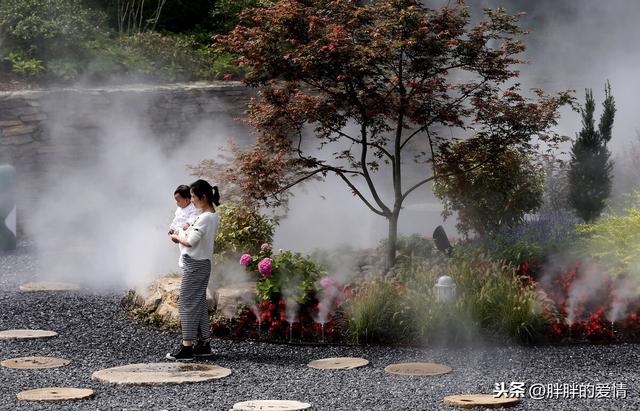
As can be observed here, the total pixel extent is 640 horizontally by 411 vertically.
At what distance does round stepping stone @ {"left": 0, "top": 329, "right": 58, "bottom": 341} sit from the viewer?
7.50 meters

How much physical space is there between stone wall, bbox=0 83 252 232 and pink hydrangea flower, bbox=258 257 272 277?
6867 mm

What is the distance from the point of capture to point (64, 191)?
14.0m

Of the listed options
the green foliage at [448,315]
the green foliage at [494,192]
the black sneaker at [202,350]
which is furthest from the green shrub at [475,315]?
the green foliage at [494,192]

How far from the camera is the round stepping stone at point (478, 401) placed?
17.6 feet

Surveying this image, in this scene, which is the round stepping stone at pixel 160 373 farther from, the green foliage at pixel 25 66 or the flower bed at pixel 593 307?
the green foliage at pixel 25 66

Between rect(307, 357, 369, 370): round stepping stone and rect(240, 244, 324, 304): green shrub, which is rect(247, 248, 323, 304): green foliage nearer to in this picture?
rect(240, 244, 324, 304): green shrub

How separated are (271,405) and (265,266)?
253 cm

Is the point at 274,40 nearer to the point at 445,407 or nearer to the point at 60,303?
the point at 60,303

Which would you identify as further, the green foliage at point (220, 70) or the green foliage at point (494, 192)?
the green foliage at point (220, 70)

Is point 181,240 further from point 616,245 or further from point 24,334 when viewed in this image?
point 616,245

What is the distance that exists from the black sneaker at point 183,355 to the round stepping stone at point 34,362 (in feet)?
2.41

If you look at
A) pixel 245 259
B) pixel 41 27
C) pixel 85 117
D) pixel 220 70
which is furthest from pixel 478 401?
pixel 41 27

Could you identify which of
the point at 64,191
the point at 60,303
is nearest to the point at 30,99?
the point at 64,191

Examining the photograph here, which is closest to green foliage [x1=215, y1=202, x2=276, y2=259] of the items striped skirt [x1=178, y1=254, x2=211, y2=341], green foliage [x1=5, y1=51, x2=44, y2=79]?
striped skirt [x1=178, y1=254, x2=211, y2=341]
